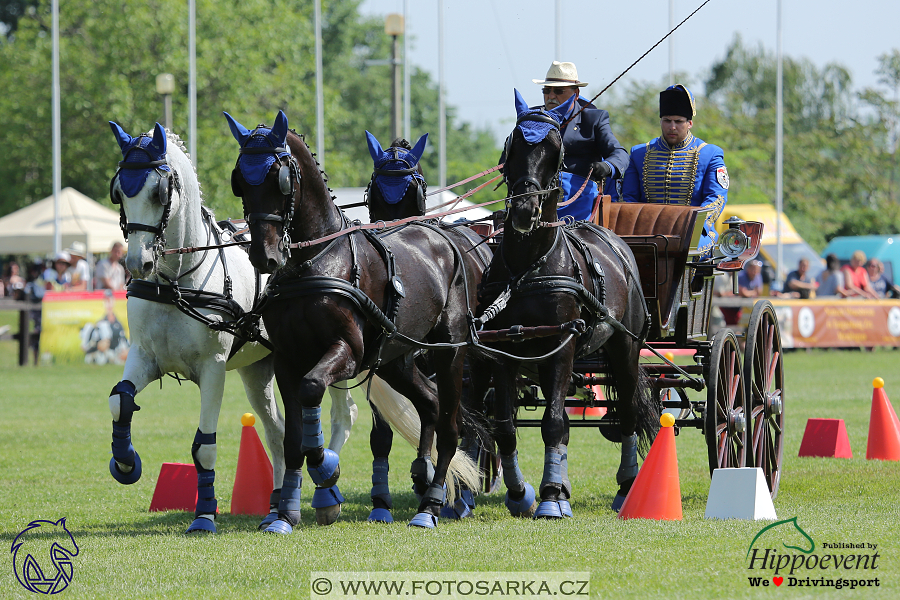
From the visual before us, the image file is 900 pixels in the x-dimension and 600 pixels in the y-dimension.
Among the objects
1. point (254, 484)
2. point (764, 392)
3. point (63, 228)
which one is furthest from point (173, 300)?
point (63, 228)

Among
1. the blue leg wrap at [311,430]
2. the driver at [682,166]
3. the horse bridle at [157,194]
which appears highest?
the driver at [682,166]

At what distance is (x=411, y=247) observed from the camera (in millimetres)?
6832

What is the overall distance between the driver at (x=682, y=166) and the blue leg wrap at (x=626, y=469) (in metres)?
1.57

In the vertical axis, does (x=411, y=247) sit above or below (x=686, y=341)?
above

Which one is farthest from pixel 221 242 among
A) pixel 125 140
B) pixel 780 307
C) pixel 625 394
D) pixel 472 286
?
pixel 780 307

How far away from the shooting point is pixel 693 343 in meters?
7.95

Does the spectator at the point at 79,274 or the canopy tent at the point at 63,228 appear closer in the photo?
the spectator at the point at 79,274

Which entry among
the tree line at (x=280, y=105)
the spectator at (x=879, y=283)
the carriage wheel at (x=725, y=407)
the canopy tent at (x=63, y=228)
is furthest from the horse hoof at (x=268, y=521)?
the tree line at (x=280, y=105)

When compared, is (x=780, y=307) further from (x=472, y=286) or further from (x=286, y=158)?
(x=286, y=158)

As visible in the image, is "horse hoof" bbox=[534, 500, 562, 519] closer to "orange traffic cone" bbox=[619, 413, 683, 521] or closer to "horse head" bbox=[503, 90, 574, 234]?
"orange traffic cone" bbox=[619, 413, 683, 521]

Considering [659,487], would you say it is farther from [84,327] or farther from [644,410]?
[84,327]

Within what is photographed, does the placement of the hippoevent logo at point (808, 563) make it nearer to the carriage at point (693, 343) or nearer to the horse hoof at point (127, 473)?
the carriage at point (693, 343)

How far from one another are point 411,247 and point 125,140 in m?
1.76

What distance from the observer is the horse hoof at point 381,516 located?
6977mm
